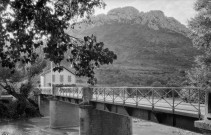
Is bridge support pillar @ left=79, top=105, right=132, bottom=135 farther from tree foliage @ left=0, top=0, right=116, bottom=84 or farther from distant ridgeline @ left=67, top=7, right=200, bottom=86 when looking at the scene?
distant ridgeline @ left=67, top=7, right=200, bottom=86

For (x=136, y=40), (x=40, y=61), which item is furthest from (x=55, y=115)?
(x=136, y=40)

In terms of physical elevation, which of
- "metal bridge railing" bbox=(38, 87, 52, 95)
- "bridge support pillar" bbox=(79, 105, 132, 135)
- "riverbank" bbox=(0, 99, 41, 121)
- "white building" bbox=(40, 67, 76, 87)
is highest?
"white building" bbox=(40, 67, 76, 87)

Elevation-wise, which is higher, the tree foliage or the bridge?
the tree foliage

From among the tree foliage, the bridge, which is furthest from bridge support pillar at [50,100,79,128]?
the tree foliage

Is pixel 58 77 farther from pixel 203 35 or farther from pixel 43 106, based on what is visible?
pixel 203 35

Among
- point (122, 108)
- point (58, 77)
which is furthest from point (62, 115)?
point (122, 108)

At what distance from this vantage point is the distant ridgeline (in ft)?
331

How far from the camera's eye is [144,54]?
448 ft

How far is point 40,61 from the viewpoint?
62.4 metres

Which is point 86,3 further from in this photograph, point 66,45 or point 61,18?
point 66,45

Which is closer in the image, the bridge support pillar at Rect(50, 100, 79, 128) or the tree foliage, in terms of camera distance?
the tree foliage

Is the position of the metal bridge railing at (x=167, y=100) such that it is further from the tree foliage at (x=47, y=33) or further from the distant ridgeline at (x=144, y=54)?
the distant ridgeline at (x=144, y=54)

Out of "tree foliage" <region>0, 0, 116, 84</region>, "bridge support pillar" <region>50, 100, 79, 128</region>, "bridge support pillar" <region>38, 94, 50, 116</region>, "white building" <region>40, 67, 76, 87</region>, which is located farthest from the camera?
"white building" <region>40, 67, 76, 87</region>

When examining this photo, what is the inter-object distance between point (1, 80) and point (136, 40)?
11511 cm
